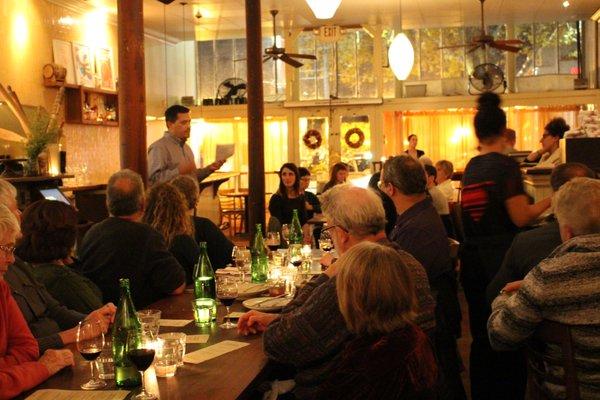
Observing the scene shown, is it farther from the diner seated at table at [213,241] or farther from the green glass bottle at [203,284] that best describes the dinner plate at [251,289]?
the diner seated at table at [213,241]

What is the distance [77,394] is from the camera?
7.48 feet

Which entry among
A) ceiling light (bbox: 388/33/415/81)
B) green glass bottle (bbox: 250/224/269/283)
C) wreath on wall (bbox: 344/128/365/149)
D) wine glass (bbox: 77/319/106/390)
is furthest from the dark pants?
wreath on wall (bbox: 344/128/365/149)

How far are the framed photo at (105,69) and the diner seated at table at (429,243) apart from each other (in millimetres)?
8346

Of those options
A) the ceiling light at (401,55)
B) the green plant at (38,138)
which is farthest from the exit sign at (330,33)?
the green plant at (38,138)

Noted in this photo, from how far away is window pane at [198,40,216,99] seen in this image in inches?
669

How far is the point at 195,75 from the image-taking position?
17.0 m

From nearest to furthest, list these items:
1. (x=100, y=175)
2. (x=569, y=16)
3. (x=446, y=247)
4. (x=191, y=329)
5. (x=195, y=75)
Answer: (x=191, y=329)
(x=446, y=247)
(x=100, y=175)
(x=569, y=16)
(x=195, y=75)

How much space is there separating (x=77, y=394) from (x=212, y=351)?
0.62m

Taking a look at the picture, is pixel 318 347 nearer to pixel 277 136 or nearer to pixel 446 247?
pixel 446 247

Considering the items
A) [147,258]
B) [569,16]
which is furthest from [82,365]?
[569,16]

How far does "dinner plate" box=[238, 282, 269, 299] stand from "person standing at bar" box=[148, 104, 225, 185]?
2649 mm

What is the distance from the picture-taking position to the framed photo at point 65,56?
1042 centimetres

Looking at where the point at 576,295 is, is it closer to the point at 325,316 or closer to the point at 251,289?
the point at 325,316

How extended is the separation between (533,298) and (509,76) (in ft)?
43.9
